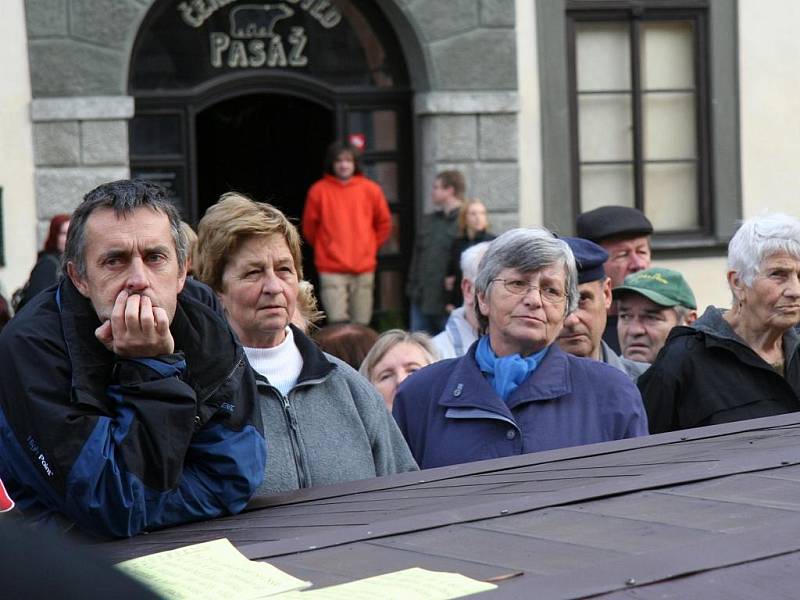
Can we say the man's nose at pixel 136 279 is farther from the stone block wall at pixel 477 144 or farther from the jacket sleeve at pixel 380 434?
the stone block wall at pixel 477 144

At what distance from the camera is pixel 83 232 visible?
3.00m

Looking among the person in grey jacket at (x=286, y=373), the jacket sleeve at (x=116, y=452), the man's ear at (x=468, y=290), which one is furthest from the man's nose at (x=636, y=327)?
the jacket sleeve at (x=116, y=452)

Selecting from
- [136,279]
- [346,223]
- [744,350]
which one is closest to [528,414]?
[744,350]

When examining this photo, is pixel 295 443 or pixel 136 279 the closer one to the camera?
pixel 136 279

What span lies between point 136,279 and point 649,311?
3.17 metres

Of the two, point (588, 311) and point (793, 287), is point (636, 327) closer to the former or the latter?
point (588, 311)

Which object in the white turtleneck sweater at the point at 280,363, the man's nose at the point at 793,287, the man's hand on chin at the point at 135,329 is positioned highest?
the man's hand on chin at the point at 135,329

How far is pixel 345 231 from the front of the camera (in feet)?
39.4

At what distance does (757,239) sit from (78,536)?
2.78m

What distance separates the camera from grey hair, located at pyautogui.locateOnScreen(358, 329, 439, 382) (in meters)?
5.27

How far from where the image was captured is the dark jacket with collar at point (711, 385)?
466cm

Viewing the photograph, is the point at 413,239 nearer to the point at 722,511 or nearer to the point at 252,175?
the point at 252,175

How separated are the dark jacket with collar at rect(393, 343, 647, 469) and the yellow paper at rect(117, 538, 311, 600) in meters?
1.66

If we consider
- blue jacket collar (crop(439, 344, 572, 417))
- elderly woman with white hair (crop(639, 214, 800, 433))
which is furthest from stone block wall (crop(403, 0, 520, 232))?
blue jacket collar (crop(439, 344, 572, 417))
